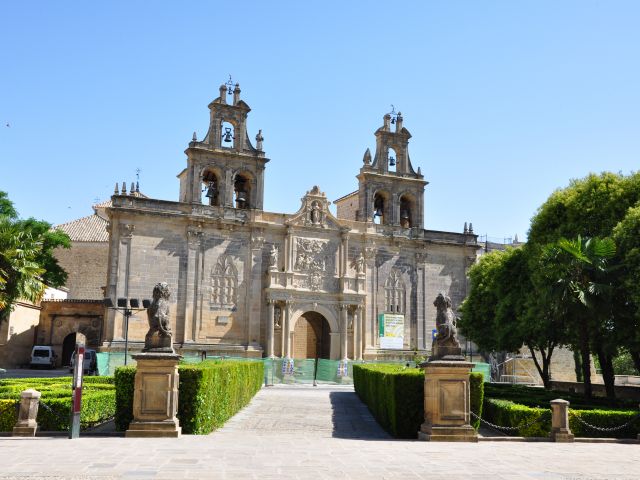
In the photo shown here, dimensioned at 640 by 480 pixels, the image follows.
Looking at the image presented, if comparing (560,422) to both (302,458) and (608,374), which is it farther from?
(608,374)

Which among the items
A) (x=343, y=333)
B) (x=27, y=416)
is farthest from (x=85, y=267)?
(x=27, y=416)

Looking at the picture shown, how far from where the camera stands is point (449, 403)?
15062 millimetres

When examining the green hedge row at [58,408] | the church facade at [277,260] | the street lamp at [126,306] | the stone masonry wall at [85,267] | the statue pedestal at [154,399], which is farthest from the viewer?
the stone masonry wall at [85,267]

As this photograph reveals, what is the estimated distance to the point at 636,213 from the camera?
23.7 m

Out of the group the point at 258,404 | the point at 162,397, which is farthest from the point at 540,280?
the point at 162,397

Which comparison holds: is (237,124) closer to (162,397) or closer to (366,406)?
(366,406)

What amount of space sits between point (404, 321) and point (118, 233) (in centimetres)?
1830

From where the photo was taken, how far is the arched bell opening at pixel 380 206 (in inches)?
1766

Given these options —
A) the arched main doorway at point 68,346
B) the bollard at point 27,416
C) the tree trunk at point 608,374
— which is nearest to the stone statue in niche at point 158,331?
the bollard at point 27,416

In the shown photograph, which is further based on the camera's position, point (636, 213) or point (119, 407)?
point (636, 213)

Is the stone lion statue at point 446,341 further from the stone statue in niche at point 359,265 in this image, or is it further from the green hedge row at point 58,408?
the stone statue in niche at point 359,265

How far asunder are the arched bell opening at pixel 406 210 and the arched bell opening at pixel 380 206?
137 cm

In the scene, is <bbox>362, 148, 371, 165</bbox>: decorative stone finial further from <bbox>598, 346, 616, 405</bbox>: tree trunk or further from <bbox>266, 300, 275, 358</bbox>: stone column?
<bbox>598, 346, 616, 405</bbox>: tree trunk

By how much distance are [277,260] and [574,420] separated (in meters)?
24.8
